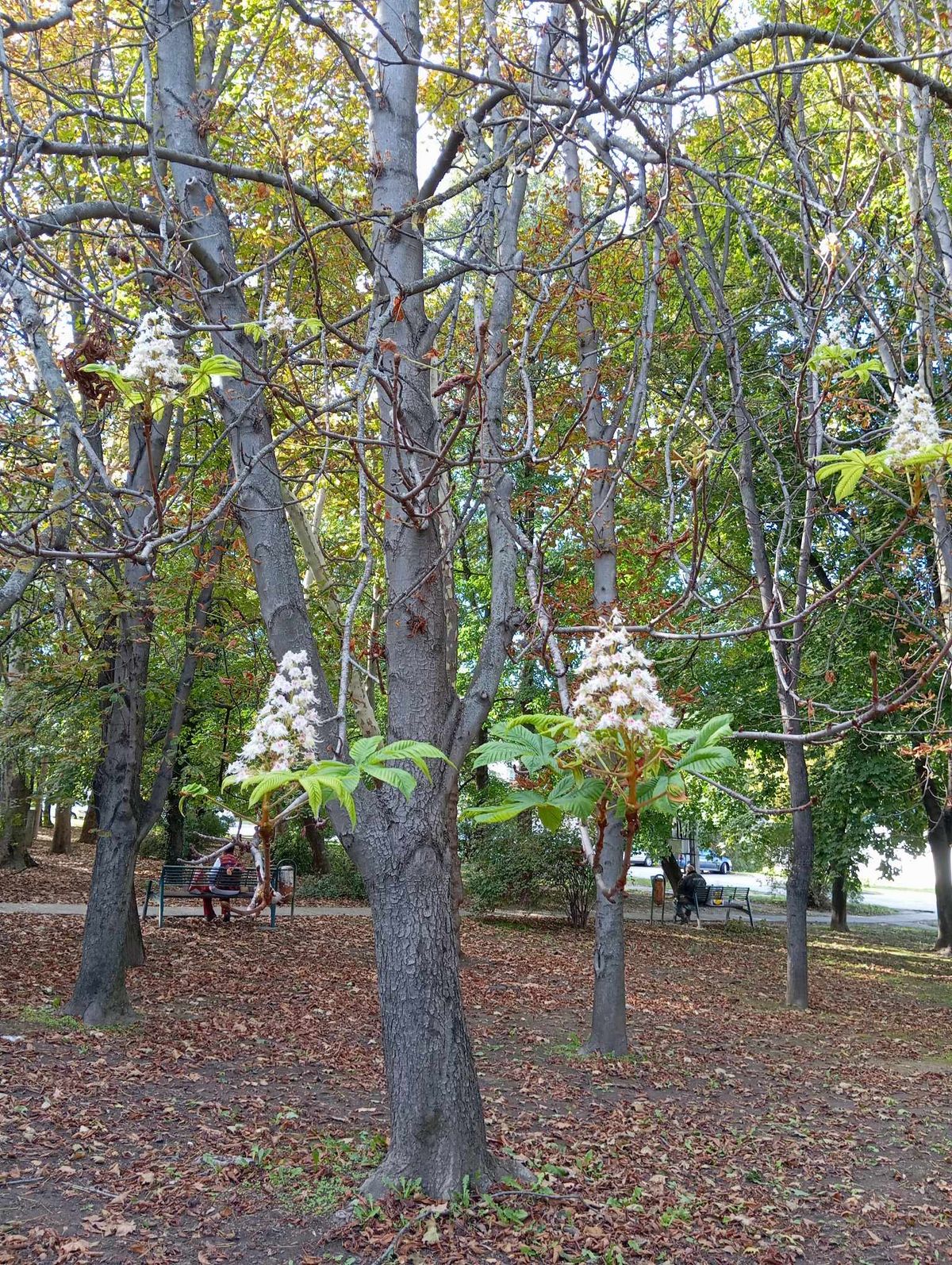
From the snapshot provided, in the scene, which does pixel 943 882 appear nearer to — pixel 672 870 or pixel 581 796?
pixel 672 870

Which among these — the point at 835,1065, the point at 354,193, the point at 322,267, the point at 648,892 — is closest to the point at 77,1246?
the point at 835,1065

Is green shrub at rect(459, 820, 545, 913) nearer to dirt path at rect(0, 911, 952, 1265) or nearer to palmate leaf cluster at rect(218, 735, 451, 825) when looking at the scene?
dirt path at rect(0, 911, 952, 1265)

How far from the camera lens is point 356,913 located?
16.5 meters

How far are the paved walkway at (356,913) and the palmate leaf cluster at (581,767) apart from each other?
12.7m

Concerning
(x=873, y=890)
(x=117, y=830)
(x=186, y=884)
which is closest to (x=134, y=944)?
(x=117, y=830)

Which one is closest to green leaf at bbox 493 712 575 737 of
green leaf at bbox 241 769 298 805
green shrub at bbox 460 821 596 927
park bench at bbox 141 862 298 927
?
green leaf at bbox 241 769 298 805

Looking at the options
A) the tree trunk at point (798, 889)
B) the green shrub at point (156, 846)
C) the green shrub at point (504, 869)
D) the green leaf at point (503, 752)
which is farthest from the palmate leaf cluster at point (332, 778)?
the green shrub at point (156, 846)

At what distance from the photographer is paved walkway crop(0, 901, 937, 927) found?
530 inches

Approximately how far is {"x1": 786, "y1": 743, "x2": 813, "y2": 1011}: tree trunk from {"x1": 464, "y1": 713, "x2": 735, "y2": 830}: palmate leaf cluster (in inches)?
375

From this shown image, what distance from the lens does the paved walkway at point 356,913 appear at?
44.1 ft

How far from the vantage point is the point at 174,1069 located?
682cm

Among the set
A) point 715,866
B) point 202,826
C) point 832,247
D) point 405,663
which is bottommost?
point 715,866

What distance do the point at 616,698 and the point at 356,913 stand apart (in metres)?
15.8

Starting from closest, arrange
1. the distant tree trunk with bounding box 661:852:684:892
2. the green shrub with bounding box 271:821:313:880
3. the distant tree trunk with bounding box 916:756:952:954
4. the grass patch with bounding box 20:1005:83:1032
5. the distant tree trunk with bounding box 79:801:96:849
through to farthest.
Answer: the grass patch with bounding box 20:1005:83:1032 < the distant tree trunk with bounding box 916:756:952:954 < the distant tree trunk with bounding box 661:852:684:892 < the green shrub with bounding box 271:821:313:880 < the distant tree trunk with bounding box 79:801:96:849
